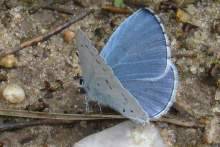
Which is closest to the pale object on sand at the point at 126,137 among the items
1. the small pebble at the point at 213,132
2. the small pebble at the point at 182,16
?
the small pebble at the point at 213,132

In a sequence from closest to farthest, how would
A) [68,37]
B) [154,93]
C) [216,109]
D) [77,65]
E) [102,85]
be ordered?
1. [102,85]
2. [154,93]
3. [216,109]
4. [77,65]
5. [68,37]

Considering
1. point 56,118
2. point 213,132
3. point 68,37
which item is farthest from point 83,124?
point 213,132

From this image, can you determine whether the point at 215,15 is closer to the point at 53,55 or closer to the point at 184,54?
the point at 184,54

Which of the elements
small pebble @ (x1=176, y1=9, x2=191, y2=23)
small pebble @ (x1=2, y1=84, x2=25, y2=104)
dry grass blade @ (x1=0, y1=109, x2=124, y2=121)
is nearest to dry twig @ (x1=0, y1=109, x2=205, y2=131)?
dry grass blade @ (x1=0, y1=109, x2=124, y2=121)

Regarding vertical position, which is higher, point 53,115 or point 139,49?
point 139,49

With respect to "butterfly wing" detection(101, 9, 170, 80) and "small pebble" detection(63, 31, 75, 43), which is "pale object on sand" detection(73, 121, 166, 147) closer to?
"butterfly wing" detection(101, 9, 170, 80)

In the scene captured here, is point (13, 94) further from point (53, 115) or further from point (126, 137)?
point (126, 137)

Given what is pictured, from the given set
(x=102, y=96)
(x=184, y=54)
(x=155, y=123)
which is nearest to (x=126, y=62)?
(x=102, y=96)
